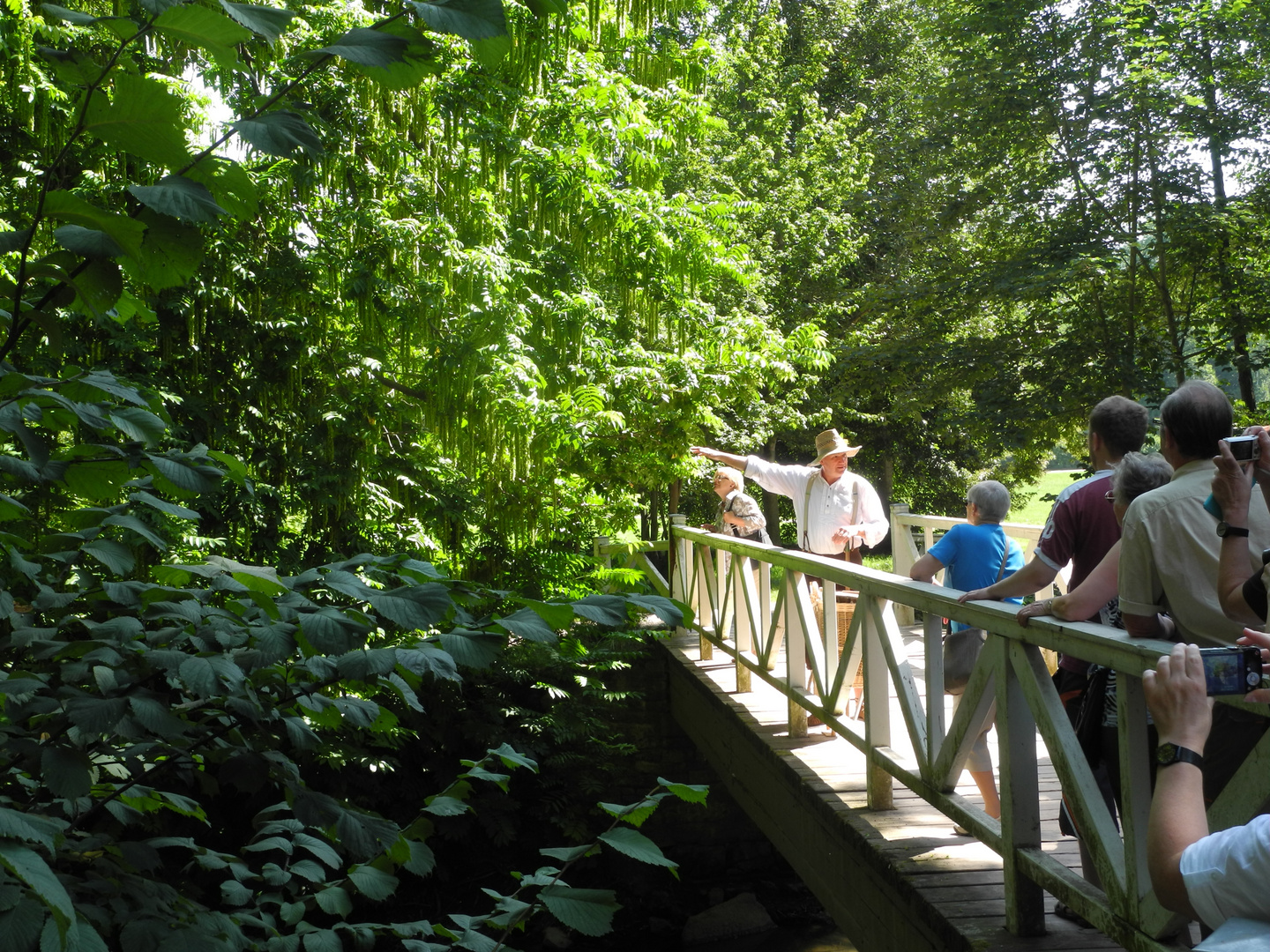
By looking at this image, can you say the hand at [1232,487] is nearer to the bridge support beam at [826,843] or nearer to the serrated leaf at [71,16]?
the bridge support beam at [826,843]

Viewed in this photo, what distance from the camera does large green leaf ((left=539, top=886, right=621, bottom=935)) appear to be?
1524 mm

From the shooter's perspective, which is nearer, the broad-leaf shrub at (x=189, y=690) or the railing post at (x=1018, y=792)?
the broad-leaf shrub at (x=189, y=690)

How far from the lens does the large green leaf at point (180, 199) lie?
1.23m

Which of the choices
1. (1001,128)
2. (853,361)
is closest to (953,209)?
(1001,128)

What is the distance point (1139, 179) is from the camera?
14.8 m

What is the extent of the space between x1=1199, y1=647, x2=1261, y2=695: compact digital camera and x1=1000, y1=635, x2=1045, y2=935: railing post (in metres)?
1.59

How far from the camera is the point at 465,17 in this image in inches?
47.9

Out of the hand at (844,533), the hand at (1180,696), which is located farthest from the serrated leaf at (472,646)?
the hand at (844,533)

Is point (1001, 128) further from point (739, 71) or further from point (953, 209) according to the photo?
point (739, 71)

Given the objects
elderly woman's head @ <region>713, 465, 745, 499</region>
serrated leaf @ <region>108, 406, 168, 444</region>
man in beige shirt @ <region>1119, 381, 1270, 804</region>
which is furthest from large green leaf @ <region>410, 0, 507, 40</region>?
elderly woman's head @ <region>713, 465, 745, 499</region>

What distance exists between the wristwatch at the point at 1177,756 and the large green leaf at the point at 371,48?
1474mm

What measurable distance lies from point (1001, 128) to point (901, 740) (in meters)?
12.6

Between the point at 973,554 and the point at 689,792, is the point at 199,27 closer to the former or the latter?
the point at 689,792

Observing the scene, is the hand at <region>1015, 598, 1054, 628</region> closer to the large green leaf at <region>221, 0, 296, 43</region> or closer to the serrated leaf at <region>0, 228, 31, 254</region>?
the large green leaf at <region>221, 0, 296, 43</region>
